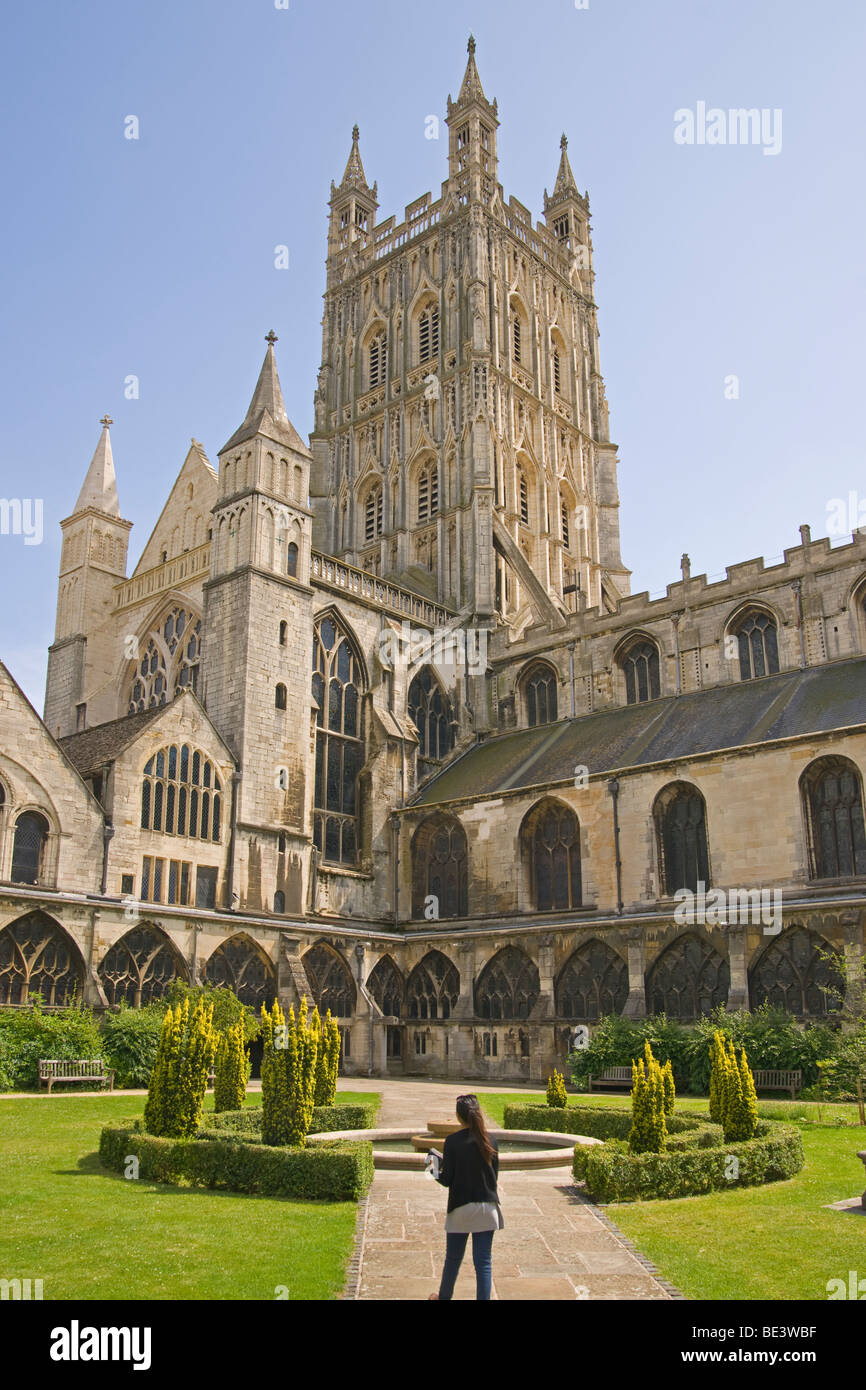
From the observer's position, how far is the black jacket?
8156 millimetres

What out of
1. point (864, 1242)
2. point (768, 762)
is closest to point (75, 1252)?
point (864, 1242)

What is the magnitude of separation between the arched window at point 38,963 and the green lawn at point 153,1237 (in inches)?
497

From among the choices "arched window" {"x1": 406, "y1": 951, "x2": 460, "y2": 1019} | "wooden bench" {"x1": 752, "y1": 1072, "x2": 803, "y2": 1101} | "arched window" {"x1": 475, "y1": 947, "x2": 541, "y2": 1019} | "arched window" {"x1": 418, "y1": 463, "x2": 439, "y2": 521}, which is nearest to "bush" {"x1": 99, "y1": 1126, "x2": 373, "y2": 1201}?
"wooden bench" {"x1": 752, "y1": 1072, "x2": 803, "y2": 1101}

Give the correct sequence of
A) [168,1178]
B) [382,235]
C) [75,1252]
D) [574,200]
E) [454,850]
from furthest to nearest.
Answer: [574,200], [382,235], [454,850], [168,1178], [75,1252]

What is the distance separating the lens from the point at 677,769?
108ft

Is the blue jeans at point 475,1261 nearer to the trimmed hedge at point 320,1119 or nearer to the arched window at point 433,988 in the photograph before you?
the trimmed hedge at point 320,1119

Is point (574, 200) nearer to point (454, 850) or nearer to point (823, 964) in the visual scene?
point (454, 850)

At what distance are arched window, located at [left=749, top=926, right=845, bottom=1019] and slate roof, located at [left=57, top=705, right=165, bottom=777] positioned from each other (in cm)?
1824

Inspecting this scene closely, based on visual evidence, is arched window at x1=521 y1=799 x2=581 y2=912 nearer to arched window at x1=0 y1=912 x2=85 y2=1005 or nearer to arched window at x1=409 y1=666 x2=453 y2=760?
arched window at x1=409 y1=666 x2=453 y2=760

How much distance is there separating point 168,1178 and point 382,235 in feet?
200

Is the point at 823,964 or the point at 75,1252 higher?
the point at 823,964

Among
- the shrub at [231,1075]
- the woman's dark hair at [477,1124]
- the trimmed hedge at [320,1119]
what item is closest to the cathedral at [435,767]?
the shrub at [231,1075]

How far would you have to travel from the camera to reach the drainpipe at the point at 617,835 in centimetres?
3331

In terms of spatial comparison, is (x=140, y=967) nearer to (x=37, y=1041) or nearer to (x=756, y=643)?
(x=37, y=1041)
